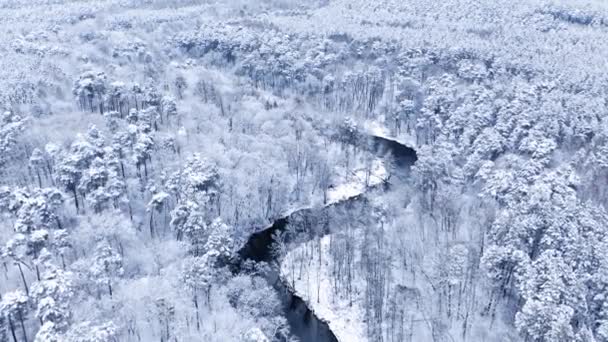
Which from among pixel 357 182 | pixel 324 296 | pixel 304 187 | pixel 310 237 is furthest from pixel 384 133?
pixel 324 296

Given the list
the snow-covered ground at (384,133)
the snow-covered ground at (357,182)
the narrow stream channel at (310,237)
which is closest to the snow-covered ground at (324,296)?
the narrow stream channel at (310,237)

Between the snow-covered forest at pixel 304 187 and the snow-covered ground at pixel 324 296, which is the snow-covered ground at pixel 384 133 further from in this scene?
the snow-covered ground at pixel 324 296

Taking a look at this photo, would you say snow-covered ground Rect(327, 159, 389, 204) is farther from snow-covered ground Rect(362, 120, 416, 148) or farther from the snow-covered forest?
snow-covered ground Rect(362, 120, 416, 148)

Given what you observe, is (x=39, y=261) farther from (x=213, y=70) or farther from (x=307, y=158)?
(x=213, y=70)

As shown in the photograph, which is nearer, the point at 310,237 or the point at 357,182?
the point at 310,237

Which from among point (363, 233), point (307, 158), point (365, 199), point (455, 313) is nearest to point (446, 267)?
point (455, 313)

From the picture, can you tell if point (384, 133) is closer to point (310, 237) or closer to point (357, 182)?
point (357, 182)

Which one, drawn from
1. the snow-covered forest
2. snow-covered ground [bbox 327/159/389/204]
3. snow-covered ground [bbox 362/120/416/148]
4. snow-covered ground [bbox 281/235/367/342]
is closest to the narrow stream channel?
the snow-covered forest
